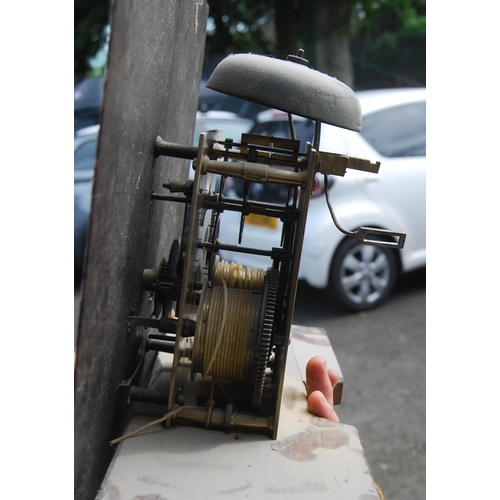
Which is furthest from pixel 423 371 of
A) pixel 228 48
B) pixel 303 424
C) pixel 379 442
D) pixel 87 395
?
pixel 228 48

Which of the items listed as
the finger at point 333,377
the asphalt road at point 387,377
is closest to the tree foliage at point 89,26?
the asphalt road at point 387,377

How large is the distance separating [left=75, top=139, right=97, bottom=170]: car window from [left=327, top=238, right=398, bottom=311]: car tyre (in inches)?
114

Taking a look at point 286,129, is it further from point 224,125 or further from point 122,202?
point 122,202

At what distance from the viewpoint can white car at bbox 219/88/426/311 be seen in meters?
5.15

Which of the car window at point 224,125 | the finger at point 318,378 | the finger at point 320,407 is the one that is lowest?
the finger at point 320,407

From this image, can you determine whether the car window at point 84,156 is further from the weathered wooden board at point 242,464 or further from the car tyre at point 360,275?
the weathered wooden board at point 242,464

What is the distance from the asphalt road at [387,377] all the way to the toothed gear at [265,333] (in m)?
1.96

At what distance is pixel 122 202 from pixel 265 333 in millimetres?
566

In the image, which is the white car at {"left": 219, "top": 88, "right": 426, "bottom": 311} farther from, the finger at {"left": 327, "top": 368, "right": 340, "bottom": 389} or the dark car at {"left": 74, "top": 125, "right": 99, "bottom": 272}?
the finger at {"left": 327, "top": 368, "right": 340, "bottom": 389}

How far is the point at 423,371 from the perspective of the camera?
481 centimetres

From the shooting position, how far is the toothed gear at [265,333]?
1.83 meters

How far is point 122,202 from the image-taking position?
1.67m

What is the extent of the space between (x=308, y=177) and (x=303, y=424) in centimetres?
79

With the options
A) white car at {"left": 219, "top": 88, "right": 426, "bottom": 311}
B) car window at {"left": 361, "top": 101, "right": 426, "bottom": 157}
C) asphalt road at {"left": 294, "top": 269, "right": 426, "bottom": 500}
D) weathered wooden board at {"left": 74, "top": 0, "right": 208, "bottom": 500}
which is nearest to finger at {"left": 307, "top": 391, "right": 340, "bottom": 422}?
weathered wooden board at {"left": 74, "top": 0, "right": 208, "bottom": 500}
